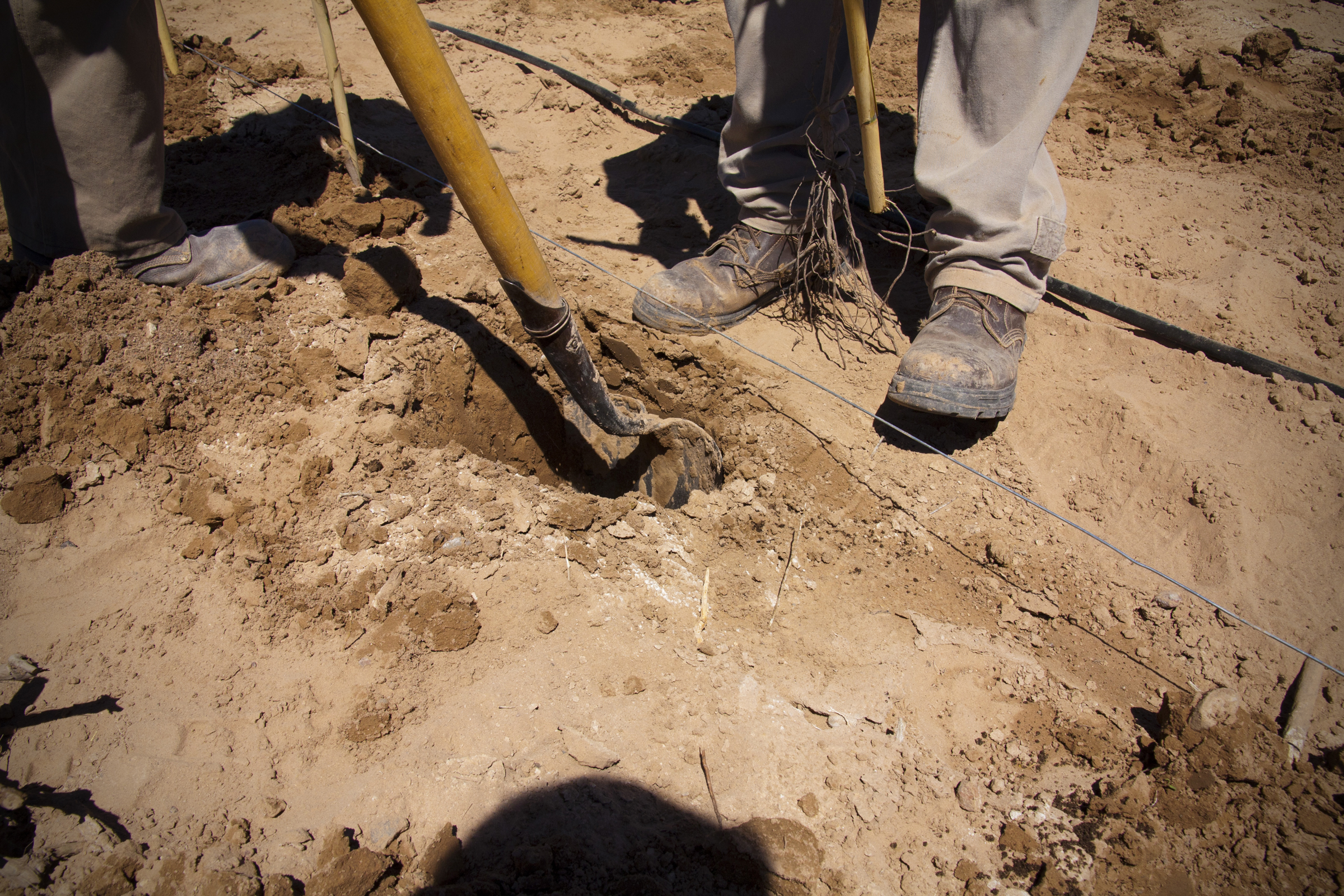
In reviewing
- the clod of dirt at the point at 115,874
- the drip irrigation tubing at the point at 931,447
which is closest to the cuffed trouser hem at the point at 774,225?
the drip irrigation tubing at the point at 931,447

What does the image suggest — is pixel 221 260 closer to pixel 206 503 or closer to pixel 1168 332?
pixel 206 503

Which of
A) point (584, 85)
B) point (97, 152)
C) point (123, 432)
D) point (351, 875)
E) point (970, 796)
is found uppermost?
point (97, 152)

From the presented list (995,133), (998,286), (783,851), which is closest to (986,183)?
(995,133)

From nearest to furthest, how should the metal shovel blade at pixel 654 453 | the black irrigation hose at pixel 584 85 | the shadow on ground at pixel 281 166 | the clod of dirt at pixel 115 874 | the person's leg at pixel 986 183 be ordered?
the clod of dirt at pixel 115 874 < the person's leg at pixel 986 183 < the metal shovel blade at pixel 654 453 < the shadow on ground at pixel 281 166 < the black irrigation hose at pixel 584 85

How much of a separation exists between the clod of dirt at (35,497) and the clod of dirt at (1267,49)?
558 cm

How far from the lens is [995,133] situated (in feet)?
6.61

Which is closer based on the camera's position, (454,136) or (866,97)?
(454,136)

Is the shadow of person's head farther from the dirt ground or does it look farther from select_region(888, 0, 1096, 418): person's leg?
select_region(888, 0, 1096, 418): person's leg

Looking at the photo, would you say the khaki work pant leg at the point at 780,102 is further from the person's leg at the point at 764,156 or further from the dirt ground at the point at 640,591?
the dirt ground at the point at 640,591

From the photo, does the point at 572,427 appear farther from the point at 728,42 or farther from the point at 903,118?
the point at 728,42

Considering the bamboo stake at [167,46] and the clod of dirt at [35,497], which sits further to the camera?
the bamboo stake at [167,46]

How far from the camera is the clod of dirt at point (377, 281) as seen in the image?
221 cm

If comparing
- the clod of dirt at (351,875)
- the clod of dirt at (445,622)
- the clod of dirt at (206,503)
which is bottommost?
the clod of dirt at (351,875)

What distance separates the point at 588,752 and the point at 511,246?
129cm
